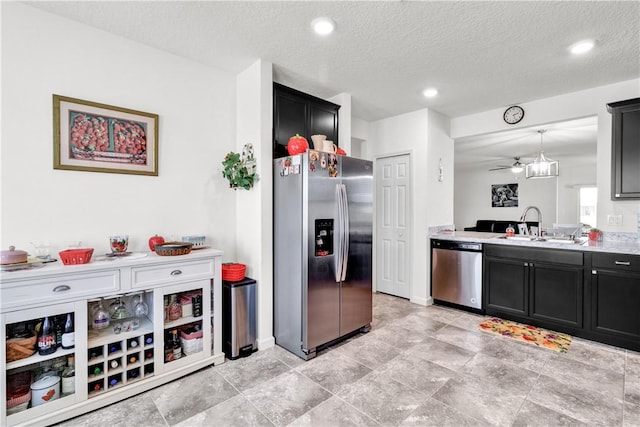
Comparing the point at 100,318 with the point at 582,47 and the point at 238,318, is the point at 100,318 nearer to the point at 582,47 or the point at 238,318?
the point at 238,318

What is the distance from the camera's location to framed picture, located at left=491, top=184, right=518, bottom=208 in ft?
28.6

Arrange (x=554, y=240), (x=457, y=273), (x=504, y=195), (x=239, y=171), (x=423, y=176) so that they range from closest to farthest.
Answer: (x=239, y=171), (x=554, y=240), (x=457, y=273), (x=423, y=176), (x=504, y=195)

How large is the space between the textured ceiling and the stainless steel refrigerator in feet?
3.10

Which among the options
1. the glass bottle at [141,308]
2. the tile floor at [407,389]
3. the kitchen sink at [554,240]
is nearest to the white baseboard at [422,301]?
the tile floor at [407,389]

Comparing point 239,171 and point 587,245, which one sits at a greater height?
point 239,171

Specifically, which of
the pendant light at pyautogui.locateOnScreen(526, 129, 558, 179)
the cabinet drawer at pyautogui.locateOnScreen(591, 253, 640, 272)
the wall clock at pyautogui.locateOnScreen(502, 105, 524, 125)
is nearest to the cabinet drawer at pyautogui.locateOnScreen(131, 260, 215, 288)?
the cabinet drawer at pyautogui.locateOnScreen(591, 253, 640, 272)

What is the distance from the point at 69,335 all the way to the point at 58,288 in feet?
1.05

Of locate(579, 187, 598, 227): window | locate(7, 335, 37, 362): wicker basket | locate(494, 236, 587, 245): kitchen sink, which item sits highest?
locate(579, 187, 598, 227): window

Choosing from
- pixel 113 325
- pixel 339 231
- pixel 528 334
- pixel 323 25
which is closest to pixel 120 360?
pixel 113 325

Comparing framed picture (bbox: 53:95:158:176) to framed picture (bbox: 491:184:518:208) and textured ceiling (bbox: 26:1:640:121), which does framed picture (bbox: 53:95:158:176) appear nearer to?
textured ceiling (bbox: 26:1:640:121)

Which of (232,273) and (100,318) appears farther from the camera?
(232,273)

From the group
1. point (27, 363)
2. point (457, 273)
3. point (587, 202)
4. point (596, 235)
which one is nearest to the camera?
point (27, 363)

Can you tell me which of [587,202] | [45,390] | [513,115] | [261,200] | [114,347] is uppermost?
[513,115]

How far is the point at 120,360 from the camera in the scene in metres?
2.16
